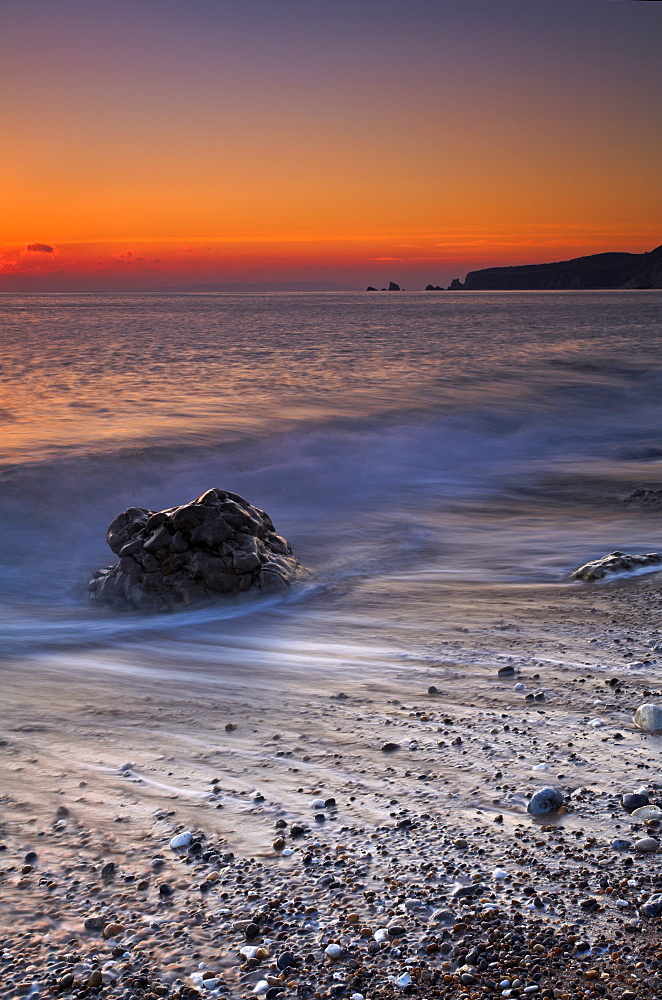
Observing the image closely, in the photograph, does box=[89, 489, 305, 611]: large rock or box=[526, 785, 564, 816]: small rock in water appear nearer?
box=[526, 785, 564, 816]: small rock in water

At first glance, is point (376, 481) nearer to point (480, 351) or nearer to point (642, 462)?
point (642, 462)

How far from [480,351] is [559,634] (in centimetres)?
2691

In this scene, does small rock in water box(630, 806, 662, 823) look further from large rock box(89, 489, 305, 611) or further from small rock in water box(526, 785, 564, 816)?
large rock box(89, 489, 305, 611)

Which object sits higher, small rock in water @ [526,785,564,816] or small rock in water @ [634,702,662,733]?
small rock in water @ [634,702,662,733]

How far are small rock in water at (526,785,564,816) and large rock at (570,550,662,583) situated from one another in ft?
10.3

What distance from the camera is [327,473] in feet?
40.0

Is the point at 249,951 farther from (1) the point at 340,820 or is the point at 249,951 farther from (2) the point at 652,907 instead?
(2) the point at 652,907

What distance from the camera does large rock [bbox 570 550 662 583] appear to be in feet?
19.2

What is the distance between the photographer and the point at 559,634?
4730 millimetres

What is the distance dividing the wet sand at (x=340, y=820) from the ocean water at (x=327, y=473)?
731mm

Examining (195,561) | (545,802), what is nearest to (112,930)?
(545,802)

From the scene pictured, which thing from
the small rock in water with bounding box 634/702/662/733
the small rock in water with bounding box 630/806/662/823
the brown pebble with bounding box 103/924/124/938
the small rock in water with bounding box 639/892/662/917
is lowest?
the brown pebble with bounding box 103/924/124/938

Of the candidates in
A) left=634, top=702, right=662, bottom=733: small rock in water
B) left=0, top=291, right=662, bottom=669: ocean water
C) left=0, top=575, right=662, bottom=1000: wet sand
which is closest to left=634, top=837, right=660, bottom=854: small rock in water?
left=0, top=575, right=662, bottom=1000: wet sand

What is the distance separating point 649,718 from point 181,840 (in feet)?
6.38
